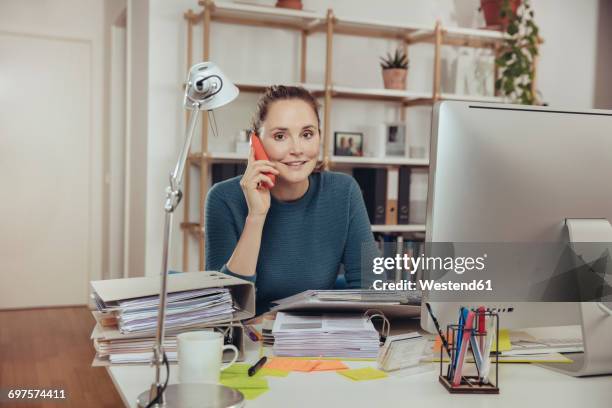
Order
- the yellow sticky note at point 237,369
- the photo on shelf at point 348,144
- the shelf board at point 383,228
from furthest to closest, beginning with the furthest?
1. the photo on shelf at point 348,144
2. the shelf board at point 383,228
3. the yellow sticky note at point 237,369

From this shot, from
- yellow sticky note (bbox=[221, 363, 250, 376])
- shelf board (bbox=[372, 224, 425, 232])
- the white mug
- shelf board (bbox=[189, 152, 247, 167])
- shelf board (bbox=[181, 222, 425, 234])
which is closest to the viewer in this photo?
the white mug

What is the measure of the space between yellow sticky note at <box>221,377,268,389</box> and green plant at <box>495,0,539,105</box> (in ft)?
10.7

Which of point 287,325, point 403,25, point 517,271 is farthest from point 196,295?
point 403,25

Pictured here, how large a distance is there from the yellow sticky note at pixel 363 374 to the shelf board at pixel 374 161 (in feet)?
8.00

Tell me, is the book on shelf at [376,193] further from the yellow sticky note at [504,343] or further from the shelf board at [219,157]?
the yellow sticky note at [504,343]

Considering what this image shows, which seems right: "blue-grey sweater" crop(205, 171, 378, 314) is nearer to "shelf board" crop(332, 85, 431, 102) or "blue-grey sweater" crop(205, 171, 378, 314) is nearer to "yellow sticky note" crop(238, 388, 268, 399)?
"yellow sticky note" crop(238, 388, 268, 399)

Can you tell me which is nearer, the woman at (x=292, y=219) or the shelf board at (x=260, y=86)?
the woman at (x=292, y=219)

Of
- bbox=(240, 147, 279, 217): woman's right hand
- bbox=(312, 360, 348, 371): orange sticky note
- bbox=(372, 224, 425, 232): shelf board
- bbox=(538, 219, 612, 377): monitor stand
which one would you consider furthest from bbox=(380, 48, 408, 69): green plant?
bbox=(312, 360, 348, 371): orange sticky note

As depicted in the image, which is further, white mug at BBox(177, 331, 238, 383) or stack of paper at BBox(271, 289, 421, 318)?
stack of paper at BBox(271, 289, 421, 318)

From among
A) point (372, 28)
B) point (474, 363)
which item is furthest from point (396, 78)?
point (474, 363)

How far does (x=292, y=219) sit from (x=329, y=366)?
2.38ft

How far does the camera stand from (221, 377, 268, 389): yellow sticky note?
1.05 metres

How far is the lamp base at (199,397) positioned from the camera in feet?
3.00

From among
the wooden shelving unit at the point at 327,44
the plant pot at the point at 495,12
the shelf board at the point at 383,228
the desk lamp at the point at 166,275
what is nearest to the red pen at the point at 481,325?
the desk lamp at the point at 166,275
